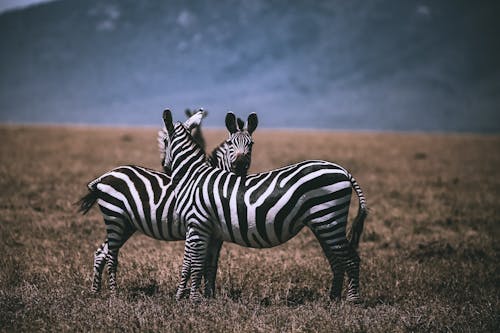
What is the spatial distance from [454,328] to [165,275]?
3.92m

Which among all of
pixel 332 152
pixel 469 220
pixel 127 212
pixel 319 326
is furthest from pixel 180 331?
pixel 332 152

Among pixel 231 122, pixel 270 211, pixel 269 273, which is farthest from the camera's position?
pixel 269 273

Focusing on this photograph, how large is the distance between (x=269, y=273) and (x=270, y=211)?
204cm

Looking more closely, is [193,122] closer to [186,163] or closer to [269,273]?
[186,163]

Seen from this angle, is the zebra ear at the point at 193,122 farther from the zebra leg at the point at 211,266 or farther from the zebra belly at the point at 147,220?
the zebra leg at the point at 211,266

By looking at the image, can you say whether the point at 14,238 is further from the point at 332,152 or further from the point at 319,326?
the point at 332,152

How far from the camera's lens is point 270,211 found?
21.2 feet

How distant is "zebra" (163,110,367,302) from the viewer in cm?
646

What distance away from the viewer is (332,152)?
30.2 metres

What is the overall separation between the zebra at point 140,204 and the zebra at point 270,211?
297 mm

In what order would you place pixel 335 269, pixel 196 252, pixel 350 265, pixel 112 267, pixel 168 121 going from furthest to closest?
pixel 112 267, pixel 168 121, pixel 335 269, pixel 350 265, pixel 196 252

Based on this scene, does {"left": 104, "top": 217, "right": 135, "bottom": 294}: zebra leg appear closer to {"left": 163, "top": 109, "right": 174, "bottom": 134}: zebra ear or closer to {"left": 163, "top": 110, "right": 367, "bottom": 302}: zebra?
{"left": 163, "top": 110, "right": 367, "bottom": 302}: zebra

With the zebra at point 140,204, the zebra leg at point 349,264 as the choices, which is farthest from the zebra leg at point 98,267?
the zebra leg at point 349,264

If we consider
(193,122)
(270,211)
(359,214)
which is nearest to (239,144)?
(193,122)
